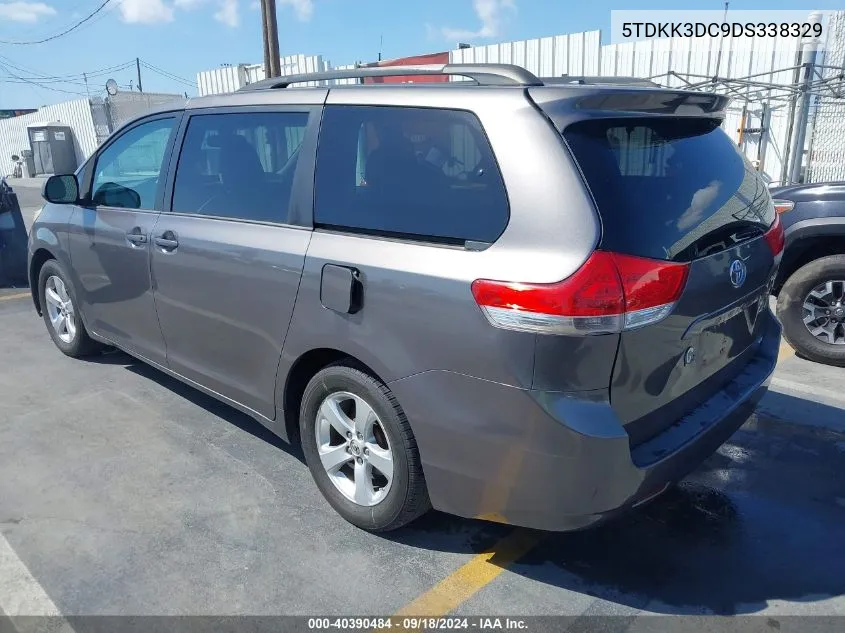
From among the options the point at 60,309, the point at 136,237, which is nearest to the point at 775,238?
the point at 136,237

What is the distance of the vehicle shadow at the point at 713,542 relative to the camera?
2.53 metres

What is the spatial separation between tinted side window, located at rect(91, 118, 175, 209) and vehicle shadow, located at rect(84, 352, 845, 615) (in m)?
1.84

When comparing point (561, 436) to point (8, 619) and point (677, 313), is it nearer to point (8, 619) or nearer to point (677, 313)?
point (677, 313)

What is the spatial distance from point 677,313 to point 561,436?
59 cm

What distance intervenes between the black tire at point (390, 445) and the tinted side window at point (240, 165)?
79 centimetres

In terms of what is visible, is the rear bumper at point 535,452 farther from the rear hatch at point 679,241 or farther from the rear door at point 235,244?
the rear door at point 235,244

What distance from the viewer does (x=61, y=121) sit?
2798 centimetres

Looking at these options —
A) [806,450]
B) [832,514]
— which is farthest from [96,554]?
[806,450]

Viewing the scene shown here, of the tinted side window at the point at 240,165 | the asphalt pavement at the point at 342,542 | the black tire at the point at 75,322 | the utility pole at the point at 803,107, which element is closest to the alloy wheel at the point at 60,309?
the black tire at the point at 75,322

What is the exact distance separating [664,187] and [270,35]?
12666mm

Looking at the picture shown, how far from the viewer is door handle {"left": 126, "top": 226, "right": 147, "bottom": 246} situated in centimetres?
374

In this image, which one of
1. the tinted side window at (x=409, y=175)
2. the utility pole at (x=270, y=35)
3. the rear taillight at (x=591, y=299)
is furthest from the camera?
the utility pole at (x=270, y=35)

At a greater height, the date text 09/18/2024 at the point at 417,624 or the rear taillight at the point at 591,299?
the rear taillight at the point at 591,299

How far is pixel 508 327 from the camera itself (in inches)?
84.1
